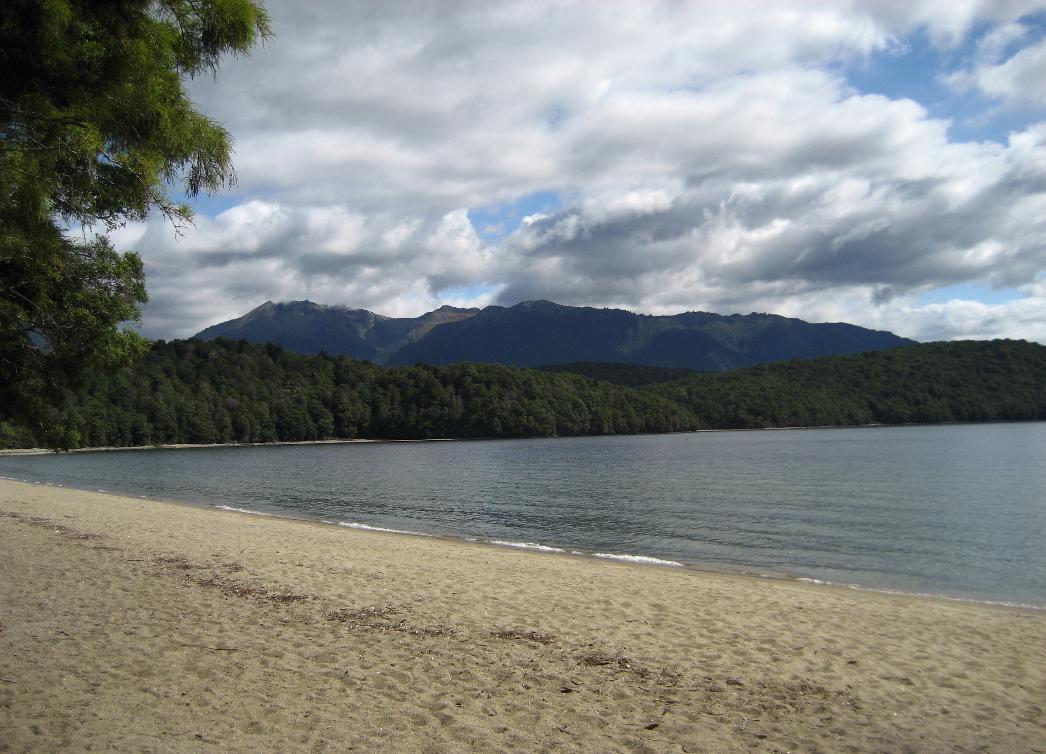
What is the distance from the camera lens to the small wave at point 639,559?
2165 centimetres

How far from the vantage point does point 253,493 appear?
165 ft

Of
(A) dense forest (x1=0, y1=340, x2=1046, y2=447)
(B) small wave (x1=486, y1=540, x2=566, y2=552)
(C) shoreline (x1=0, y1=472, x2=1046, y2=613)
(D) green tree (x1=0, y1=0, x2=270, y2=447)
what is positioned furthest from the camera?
(A) dense forest (x1=0, y1=340, x2=1046, y2=447)

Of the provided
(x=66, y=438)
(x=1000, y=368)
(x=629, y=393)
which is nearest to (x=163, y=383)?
(x=629, y=393)

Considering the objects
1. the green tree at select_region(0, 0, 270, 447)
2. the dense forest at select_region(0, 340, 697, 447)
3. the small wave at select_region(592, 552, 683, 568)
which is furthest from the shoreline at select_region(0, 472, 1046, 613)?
the dense forest at select_region(0, 340, 697, 447)

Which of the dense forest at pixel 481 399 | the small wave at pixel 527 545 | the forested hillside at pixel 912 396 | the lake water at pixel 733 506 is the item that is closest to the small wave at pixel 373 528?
the lake water at pixel 733 506

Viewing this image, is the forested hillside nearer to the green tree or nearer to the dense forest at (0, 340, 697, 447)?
Answer: the dense forest at (0, 340, 697, 447)

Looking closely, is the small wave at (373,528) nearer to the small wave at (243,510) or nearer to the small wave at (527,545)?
the small wave at (527,545)

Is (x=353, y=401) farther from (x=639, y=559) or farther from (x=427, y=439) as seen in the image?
(x=639, y=559)

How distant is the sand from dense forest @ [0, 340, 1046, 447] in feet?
485

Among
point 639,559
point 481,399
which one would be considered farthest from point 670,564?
point 481,399

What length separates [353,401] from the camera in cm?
17262

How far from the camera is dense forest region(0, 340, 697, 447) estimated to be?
151375mm

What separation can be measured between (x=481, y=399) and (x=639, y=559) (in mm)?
143722

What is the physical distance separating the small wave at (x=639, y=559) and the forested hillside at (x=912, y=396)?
172542 mm
